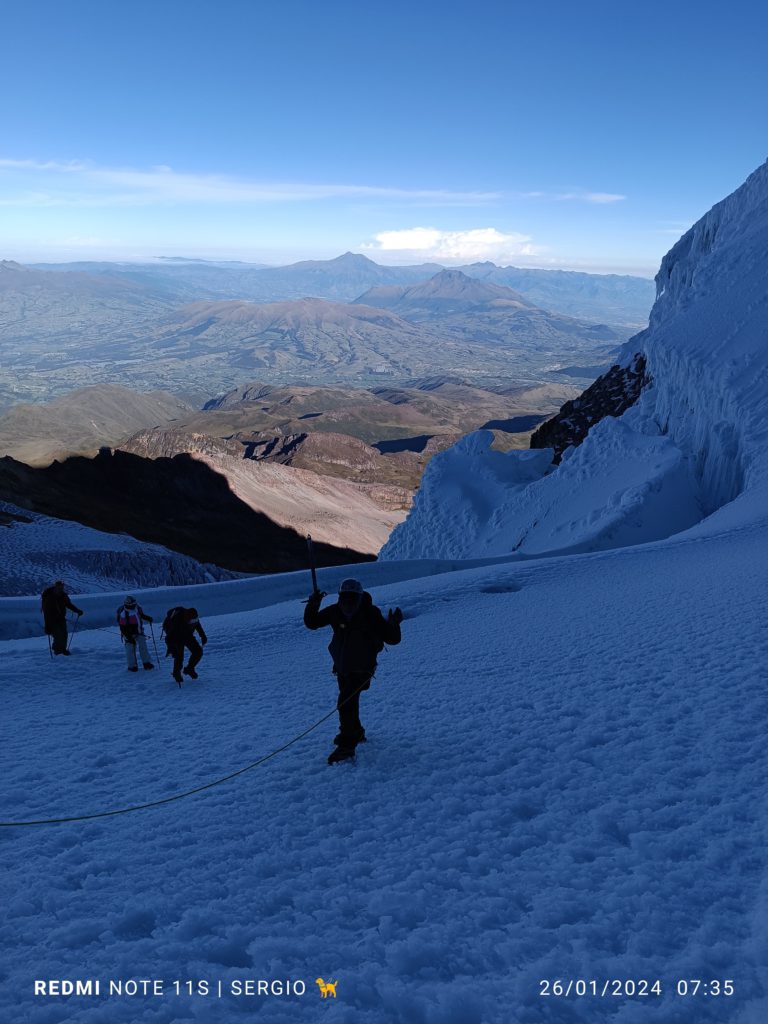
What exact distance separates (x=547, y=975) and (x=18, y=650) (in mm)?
15261

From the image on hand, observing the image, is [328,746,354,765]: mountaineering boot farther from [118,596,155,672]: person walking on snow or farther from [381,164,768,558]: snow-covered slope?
[381,164,768,558]: snow-covered slope

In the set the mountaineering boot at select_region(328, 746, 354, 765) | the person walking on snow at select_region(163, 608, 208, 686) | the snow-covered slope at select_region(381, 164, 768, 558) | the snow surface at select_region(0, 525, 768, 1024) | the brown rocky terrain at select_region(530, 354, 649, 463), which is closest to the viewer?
the snow surface at select_region(0, 525, 768, 1024)

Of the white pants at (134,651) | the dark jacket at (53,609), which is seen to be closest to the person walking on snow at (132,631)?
the white pants at (134,651)

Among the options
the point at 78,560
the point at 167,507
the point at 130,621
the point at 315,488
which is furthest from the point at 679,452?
the point at 315,488

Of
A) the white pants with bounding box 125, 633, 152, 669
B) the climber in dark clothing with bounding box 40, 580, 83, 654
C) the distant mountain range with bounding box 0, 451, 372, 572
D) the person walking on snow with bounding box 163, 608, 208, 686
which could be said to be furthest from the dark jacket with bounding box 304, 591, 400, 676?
the distant mountain range with bounding box 0, 451, 372, 572

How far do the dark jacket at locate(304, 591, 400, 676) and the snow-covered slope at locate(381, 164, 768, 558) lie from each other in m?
16.5

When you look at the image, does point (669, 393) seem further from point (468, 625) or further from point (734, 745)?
point (734, 745)

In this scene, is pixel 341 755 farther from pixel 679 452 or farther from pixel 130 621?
pixel 679 452

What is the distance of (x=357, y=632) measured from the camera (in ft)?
23.1

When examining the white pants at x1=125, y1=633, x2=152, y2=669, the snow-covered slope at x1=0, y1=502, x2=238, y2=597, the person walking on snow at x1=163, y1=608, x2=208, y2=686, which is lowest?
the snow-covered slope at x1=0, y1=502, x2=238, y2=597

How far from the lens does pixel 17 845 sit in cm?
586

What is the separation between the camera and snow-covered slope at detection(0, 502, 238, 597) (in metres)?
35.6

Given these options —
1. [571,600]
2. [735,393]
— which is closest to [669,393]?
[735,393]

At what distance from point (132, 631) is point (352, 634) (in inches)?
296
